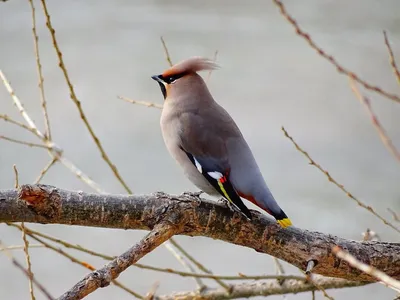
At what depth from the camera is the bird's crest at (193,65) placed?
6.11 feet

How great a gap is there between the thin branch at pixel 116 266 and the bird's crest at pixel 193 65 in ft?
1.94

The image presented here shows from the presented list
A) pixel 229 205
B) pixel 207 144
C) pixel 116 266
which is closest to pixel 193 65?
pixel 207 144

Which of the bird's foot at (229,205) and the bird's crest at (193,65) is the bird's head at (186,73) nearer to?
the bird's crest at (193,65)

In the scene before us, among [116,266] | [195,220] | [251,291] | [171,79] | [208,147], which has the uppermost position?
[171,79]

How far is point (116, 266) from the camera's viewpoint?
1.22 meters

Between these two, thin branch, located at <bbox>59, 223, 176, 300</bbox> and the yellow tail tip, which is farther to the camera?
the yellow tail tip

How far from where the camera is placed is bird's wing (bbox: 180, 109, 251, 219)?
5.48 feet

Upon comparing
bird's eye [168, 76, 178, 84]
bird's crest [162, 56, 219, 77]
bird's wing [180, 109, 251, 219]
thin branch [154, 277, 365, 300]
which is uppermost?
bird's crest [162, 56, 219, 77]

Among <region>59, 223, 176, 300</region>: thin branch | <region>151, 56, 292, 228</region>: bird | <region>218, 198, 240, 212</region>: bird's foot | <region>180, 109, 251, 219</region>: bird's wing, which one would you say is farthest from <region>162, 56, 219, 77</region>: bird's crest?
<region>59, 223, 176, 300</region>: thin branch

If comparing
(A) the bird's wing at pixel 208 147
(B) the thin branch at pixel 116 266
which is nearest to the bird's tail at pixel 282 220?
(A) the bird's wing at pixel 208 147

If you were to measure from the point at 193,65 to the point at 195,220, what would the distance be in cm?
53

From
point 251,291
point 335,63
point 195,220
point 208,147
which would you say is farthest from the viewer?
point 251,291

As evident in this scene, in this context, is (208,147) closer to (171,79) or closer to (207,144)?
(207,144)

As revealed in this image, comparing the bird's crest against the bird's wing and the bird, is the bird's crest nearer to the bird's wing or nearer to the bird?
the bird
